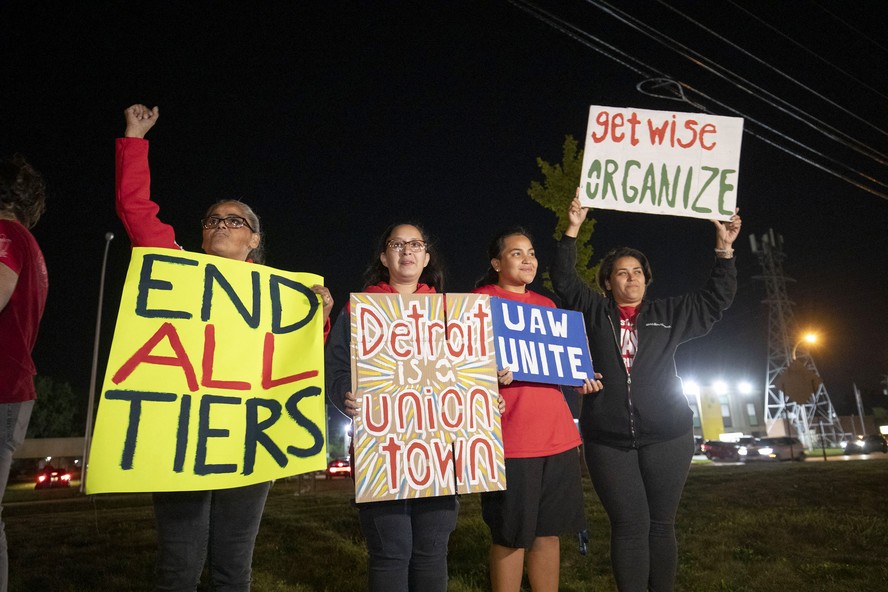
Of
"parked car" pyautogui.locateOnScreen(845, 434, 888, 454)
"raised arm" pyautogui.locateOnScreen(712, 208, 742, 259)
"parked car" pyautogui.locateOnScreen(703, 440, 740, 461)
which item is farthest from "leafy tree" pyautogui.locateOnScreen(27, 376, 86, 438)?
"parked car" pyautogui.locateOnScreen(845, 434, 888, 454)

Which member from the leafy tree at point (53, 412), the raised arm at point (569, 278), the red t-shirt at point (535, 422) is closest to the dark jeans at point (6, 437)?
the red t-shirt at point (535, 422)

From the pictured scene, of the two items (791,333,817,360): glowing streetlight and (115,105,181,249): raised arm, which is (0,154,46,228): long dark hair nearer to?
(115,105,181,249): raised arm

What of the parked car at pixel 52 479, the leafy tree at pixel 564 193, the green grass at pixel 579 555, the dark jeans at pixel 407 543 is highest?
the leafy tree at pixel 564 193

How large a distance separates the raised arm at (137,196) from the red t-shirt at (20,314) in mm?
413

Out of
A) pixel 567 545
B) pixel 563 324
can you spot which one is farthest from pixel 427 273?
pixel 567 545

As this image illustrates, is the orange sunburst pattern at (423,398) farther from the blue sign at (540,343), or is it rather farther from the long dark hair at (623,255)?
the long dark hair at (623,255)

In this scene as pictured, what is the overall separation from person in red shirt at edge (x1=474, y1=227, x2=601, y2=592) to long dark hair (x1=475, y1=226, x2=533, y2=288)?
0.80 metres

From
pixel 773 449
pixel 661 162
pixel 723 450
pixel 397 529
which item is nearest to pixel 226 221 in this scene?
pixel 397 529

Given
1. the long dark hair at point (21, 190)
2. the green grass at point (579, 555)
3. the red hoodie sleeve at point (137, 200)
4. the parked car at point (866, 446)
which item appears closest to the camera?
the long dark hair at point (21, 190)

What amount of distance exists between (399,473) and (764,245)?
150 ft

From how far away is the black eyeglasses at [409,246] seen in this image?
130 inches

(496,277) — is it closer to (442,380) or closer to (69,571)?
(442,380)

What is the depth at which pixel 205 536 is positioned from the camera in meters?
2.46

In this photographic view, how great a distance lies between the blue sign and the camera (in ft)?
10.5
